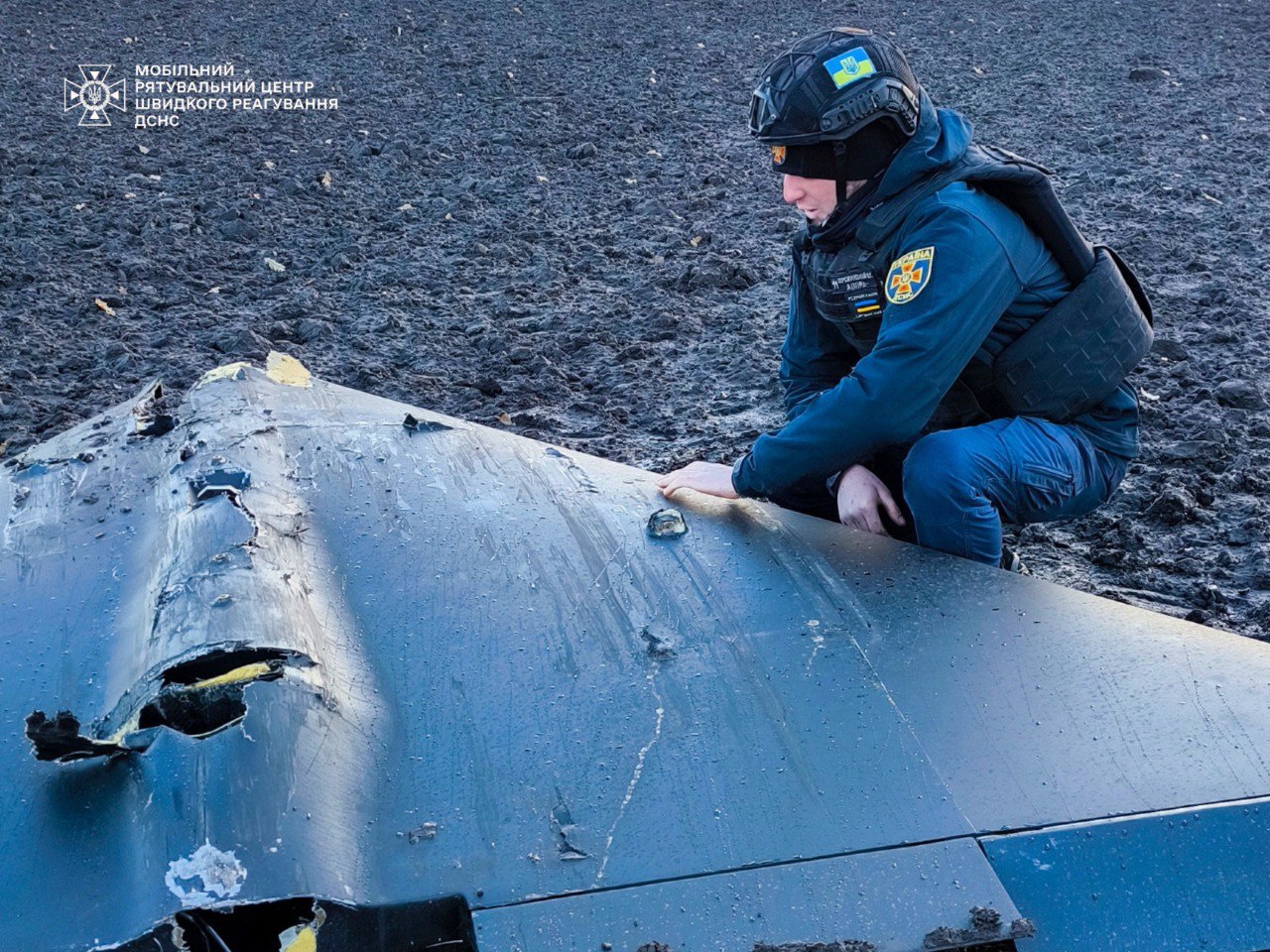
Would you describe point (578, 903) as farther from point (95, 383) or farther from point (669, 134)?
point (669, 134)

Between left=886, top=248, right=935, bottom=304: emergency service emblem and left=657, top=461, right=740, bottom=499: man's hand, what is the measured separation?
1.57 feet

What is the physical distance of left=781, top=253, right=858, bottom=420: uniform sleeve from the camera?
10.2 feet

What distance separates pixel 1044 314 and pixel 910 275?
0.38 m

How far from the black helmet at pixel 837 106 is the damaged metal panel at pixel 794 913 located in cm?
147

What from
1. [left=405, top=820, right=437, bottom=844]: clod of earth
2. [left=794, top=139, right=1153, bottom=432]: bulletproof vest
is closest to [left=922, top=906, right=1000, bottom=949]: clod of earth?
Answer: [left=405, top=820, right=437, bottom=844]: clod of earth

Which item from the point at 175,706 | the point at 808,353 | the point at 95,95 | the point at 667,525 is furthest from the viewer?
the point at 95,95

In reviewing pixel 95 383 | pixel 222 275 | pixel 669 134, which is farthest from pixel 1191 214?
pixel 95 383

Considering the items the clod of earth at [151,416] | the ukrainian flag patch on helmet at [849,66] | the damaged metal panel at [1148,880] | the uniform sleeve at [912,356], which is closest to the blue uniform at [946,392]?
the uniform sleeve at [912,356]

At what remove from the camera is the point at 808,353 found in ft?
10.4

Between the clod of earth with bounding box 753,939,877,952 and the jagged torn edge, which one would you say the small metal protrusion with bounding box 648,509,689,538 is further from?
the clod of earth with bounding box 753,939,877,952

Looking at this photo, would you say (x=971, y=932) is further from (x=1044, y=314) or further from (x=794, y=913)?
(x=1044, y=314)

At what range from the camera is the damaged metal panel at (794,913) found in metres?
1.60

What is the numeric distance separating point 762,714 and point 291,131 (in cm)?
657

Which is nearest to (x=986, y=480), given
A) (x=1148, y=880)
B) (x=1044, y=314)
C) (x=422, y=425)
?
(x=1044, y=314)
